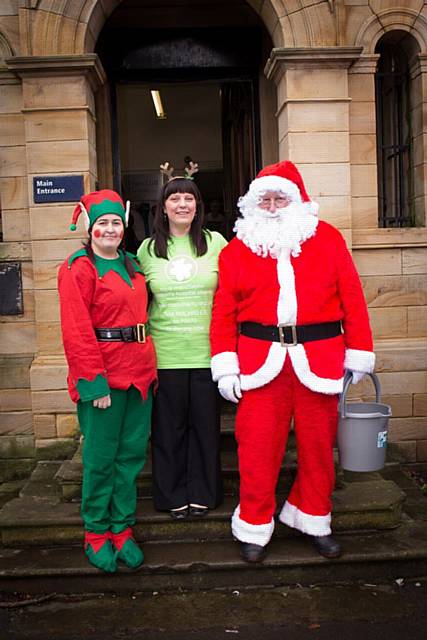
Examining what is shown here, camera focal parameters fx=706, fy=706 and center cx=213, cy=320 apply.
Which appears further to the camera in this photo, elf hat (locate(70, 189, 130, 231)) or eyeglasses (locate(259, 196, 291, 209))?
eyeglasses (locate(259, 196, 291, 209))

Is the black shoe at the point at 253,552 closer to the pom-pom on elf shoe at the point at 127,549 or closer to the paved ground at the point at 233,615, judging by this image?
the paved ground at the point at 233,615

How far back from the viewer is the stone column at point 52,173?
5293 mm

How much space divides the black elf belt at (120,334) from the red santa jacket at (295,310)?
16.8 inches

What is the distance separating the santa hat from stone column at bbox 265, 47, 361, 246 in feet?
5.13

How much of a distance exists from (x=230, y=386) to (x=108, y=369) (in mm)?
654

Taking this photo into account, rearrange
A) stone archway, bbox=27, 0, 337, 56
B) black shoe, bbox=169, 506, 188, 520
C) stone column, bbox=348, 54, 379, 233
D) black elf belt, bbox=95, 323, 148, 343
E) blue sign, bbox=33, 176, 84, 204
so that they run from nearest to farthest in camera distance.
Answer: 1. black elf belt, bbox=95, 323, 148, 343
2. black shoe, bbox=169, 506, 188, 520
3. stone archway, bbox=27, 0, 337, 56
4. blue sign, bbox=33, 176, 84, 204
5. stone column, bbox=348, 54, 379, 233

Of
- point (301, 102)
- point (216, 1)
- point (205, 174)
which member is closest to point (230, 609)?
point (301, 102)

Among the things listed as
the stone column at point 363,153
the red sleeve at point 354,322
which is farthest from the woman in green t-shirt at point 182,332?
the stone column at point 363,153

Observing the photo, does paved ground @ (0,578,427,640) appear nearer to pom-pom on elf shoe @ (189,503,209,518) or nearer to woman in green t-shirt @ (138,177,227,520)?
pom-pom on elf shoe @ (189,503,209,518)

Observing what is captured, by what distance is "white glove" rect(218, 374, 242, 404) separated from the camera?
378 cm

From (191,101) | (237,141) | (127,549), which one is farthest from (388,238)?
(191,101)

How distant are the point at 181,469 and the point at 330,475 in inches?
34.3

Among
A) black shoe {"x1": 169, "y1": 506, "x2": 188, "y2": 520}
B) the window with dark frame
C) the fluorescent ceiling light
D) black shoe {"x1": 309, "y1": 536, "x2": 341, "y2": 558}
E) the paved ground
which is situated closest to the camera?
the paved ground

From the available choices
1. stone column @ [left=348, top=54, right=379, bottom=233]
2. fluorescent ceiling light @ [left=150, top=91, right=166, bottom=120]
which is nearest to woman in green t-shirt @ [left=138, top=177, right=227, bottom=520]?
stone column @ [left=348, top=54, right=379, bottom=233]
